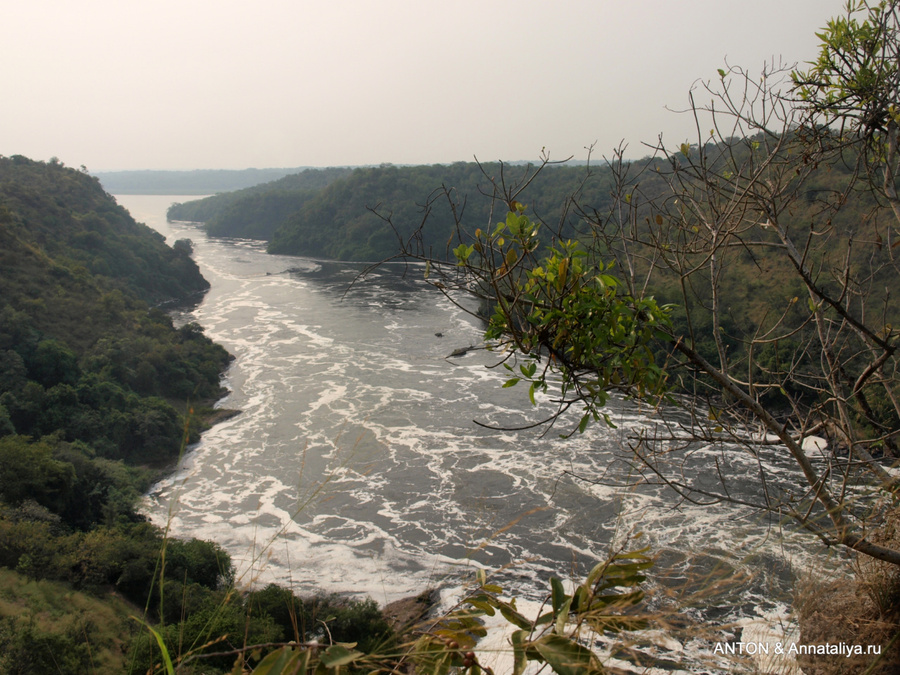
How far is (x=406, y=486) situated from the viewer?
15070 mm

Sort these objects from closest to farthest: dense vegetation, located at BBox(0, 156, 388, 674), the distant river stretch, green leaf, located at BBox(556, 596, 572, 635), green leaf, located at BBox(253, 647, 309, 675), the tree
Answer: green leaf, located at BBox(253, 647, 309, 675) → green leaf, located at BBox(556, 596, 572, 635) → the tree → dense vegetation, located at BBox(0, 156, 388, 674) → the distant river stretch

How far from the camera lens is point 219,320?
3316cm

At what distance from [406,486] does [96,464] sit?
7.88 metres

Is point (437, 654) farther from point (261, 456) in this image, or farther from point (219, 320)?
point (219, 320)

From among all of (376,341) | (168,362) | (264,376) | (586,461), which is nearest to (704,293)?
(586,461)

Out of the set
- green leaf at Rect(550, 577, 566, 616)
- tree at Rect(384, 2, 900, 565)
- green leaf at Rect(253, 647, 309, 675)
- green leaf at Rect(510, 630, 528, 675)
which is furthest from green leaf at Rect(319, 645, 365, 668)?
tree at Rect(384, 2, 900, 565)

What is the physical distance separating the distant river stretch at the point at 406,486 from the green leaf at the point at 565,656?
0.65 meters

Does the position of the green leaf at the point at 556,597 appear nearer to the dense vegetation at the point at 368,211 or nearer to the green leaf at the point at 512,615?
the green leaf at the point at 512,615

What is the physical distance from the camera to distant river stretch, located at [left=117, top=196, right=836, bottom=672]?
1127 centimetres

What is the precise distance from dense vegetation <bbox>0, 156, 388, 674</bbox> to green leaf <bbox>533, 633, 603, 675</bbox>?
46 centimetres

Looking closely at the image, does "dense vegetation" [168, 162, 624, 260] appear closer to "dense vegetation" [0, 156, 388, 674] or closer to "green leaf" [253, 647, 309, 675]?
"dense vegetation" [0, 156, 388, 674]

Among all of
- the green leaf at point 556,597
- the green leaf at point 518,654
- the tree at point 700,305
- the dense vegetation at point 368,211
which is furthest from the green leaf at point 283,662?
the dense vegetation at point 368,211

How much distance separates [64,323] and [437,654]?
26838 mm

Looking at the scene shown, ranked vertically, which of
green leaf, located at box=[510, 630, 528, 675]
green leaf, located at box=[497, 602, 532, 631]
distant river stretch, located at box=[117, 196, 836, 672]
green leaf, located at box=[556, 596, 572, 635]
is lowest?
distant river stretch, located at box=[117, 196, 836, 672]
